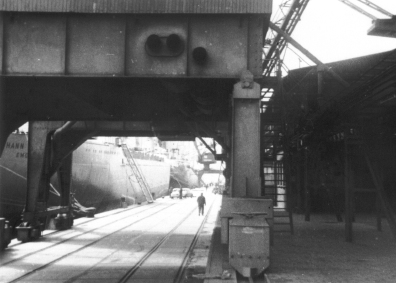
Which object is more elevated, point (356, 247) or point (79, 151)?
point (79, 151)

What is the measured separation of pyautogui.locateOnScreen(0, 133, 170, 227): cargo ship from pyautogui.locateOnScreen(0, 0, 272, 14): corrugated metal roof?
22.4 meters

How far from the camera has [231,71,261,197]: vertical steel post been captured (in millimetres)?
13234

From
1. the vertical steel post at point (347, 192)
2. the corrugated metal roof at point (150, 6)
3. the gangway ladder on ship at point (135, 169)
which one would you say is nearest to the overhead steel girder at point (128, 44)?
the corrugated metal roof at point (150, 6)

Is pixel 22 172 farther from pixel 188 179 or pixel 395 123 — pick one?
pixel 188 179

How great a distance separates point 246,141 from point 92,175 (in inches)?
1371

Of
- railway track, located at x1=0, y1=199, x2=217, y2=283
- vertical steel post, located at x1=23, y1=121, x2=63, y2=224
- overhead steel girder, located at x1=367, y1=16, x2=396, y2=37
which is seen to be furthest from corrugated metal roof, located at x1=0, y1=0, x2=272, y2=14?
vertical steel post, located at x1=23, y1=121, x2=63, y2=224

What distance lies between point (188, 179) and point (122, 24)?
97.9 meters

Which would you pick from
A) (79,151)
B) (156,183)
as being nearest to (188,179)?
(156,183)

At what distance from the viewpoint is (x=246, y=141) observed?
1333 cm

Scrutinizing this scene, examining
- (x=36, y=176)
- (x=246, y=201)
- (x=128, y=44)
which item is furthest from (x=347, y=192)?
(x=36, y=176)

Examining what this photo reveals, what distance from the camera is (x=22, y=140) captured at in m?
36.2

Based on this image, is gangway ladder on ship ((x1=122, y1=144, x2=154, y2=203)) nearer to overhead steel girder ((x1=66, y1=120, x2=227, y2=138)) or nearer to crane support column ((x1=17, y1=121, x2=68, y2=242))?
overhead steel girder ((x1=66, y1=120, x2=227, y2=138))

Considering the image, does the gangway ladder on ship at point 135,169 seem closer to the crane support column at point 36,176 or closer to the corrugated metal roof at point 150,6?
the crane support column at point 36,176

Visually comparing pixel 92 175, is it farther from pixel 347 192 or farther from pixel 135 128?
pixel 347 192
